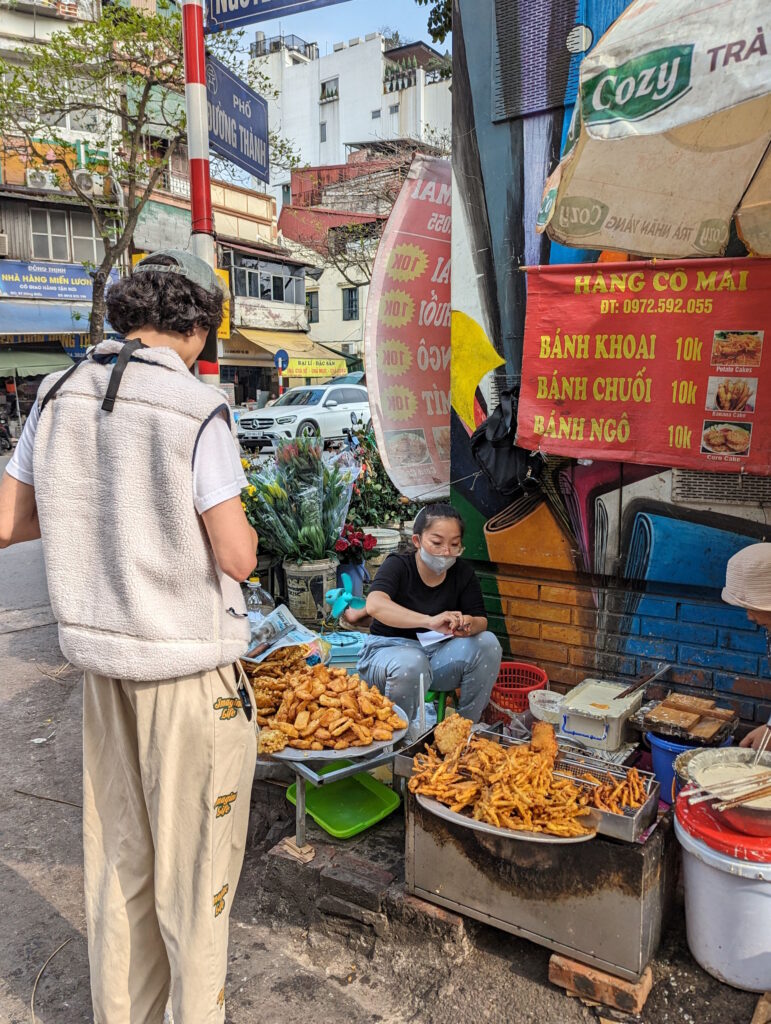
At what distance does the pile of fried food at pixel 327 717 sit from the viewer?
110 inches

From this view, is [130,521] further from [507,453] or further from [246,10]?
[246,10]

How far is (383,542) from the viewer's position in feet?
21.1

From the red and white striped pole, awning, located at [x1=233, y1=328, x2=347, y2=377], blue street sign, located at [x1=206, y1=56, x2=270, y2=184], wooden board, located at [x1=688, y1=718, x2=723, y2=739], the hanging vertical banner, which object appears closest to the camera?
wooden board, located at [x1=688, y1=718, x2=723, y2=739]

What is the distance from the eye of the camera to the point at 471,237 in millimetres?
4117

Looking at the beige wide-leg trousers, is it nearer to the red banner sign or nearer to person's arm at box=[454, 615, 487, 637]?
person's arm at box=[454, 615, 487, 637]

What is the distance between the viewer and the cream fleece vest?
5.95ft

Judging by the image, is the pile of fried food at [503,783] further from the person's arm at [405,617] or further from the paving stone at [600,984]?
the person's arm at [405,617]

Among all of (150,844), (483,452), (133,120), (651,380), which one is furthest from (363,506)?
(133,120)

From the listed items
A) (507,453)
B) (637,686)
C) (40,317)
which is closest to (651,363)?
(507,453)

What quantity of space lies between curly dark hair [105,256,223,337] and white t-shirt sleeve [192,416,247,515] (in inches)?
12.6

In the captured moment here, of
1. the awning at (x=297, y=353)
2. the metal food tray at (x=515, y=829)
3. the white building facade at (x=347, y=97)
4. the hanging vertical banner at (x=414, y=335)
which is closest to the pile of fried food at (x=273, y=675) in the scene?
the metal food tray at (x=515, y=829)

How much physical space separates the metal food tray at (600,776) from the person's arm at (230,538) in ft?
3.96

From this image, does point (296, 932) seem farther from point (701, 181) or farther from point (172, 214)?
point (172, 214)

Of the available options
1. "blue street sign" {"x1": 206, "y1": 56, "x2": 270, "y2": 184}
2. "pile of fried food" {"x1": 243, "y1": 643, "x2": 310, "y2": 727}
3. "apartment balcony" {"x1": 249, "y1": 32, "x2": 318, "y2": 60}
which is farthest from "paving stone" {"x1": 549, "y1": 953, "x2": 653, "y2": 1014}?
"apartment balcony" {"x1": 249, "y1": 32, "x2": 318, "y2": 60}
